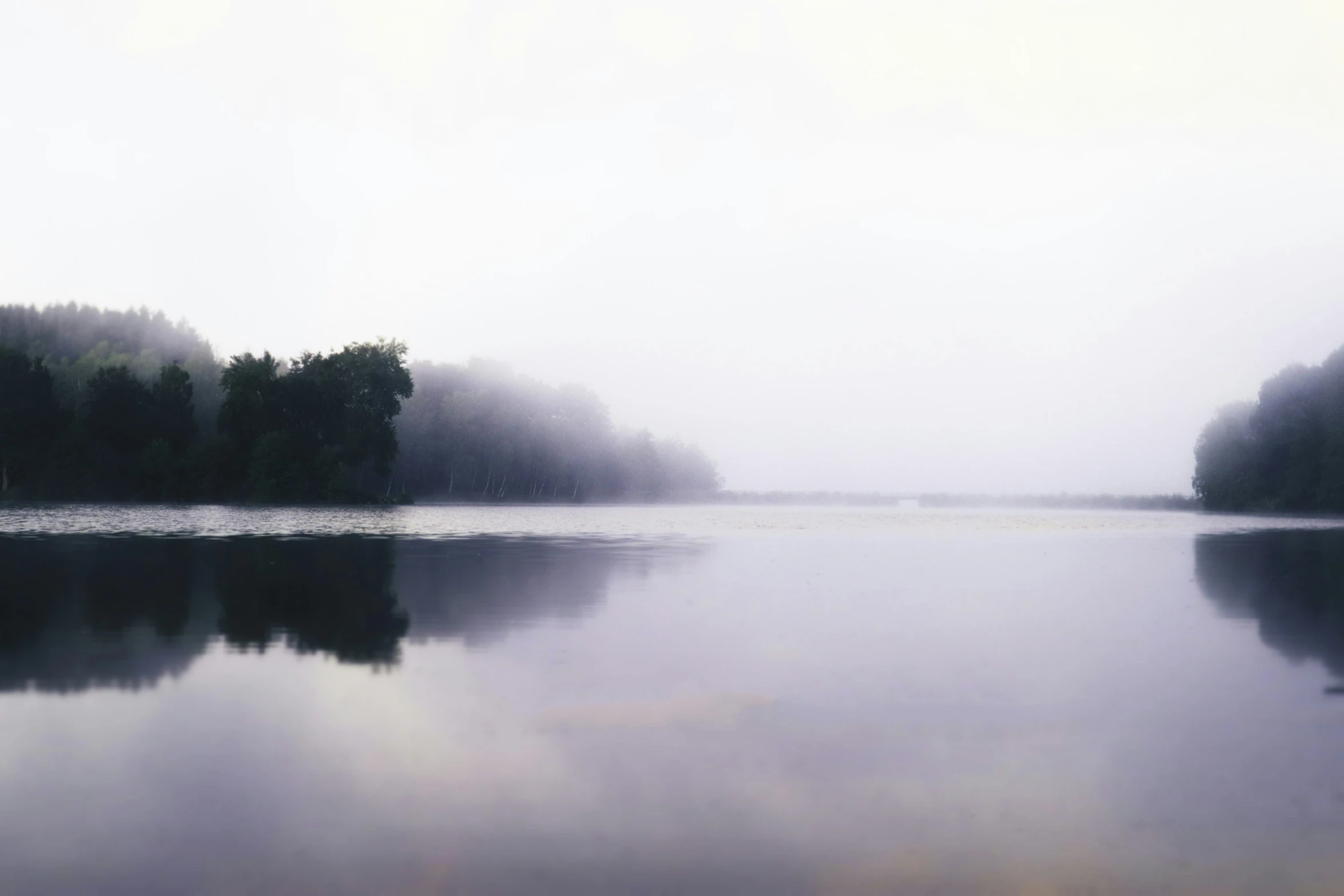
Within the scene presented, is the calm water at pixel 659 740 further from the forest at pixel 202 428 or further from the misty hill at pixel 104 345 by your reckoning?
the misty hill at pixel 104 345

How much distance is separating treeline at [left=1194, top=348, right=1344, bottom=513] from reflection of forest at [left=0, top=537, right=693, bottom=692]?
9844 centimetres

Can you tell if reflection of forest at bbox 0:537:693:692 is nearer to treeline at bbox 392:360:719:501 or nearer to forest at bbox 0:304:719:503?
forest at bbox 0:304:719:503

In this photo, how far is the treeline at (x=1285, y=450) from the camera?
336 feet

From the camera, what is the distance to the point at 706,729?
834 centimetres

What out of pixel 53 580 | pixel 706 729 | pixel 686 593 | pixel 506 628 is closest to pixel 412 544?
pixel 53 580

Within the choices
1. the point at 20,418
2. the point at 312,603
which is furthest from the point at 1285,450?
the point at 20,418

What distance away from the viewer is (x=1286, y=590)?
66.8 ft

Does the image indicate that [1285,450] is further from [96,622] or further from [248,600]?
[96,622]

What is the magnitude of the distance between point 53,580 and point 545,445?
117 meters

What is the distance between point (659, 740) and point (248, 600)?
10.8 meters

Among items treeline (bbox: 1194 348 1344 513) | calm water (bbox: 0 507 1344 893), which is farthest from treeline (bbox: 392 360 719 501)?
calm water (bbox: 0 507 1344 893)

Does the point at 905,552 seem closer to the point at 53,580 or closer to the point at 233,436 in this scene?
the point at 53,580

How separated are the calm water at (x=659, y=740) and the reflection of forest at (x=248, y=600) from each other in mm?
110

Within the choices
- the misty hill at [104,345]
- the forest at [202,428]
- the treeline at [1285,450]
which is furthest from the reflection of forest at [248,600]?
the treeline at [1285,450]
